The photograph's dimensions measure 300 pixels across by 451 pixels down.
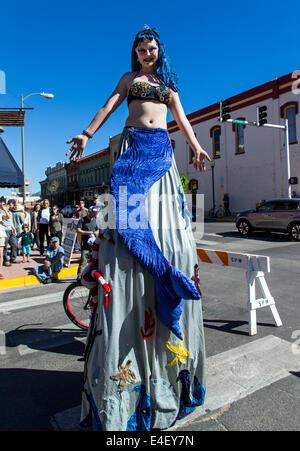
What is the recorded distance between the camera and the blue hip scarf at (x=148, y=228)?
2.00 m

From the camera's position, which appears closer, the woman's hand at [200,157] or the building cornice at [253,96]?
the woman's hand at [200,157]

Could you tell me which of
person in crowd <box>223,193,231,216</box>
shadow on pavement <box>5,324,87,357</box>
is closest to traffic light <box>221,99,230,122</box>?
person in crowd <box>223,193,231,216</box>

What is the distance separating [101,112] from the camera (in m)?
2.45

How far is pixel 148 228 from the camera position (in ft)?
6.84

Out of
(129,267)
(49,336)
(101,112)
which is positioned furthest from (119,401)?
(49,336)

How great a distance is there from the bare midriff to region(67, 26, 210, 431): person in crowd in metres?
0.02

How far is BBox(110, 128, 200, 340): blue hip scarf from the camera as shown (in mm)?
1996

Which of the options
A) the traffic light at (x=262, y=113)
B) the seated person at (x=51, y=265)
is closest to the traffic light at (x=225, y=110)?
the traffic light at (x=262, y=113)

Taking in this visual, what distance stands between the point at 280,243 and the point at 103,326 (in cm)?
1121

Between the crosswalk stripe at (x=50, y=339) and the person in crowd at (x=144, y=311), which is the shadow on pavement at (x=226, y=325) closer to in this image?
the crosswalk stripe at (x=50, y=339)

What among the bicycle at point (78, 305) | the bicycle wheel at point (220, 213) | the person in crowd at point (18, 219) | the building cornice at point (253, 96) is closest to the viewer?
the bicycle at point (78, 305)

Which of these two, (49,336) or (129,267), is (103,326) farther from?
(49,336)

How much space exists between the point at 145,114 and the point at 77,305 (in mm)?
2835

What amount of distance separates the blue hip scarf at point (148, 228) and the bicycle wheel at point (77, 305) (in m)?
2.38
